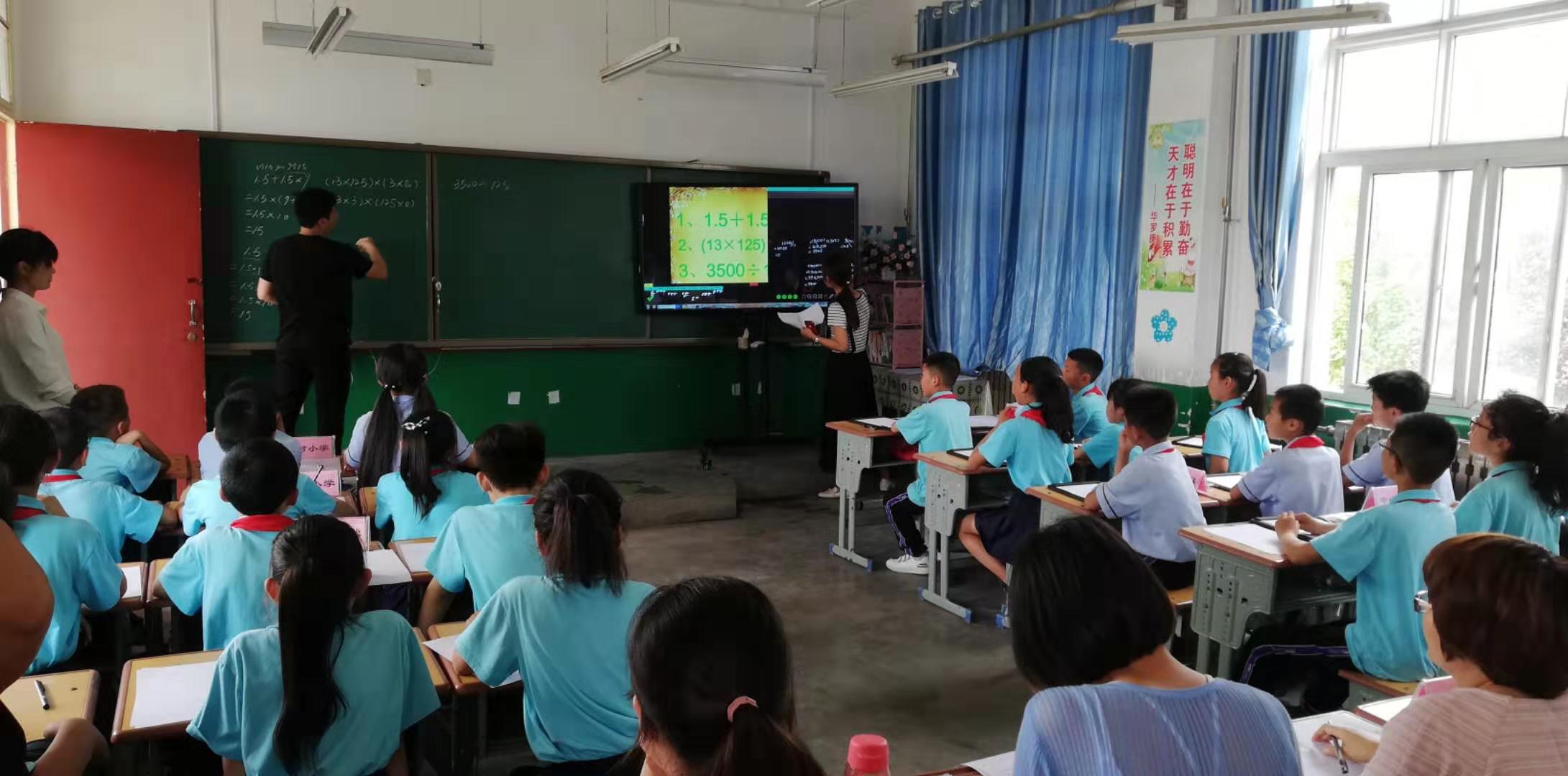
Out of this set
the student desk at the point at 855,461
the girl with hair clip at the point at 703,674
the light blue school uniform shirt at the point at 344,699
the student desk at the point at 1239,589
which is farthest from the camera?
the student desk at the point at 855,461

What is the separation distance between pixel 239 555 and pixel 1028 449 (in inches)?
117

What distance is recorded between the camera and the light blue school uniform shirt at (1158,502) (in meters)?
3.61

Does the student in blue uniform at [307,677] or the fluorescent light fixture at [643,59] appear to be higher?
the fluorescent light fixture at [643,59]

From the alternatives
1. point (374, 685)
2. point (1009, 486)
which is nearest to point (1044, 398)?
point (1009, 486)

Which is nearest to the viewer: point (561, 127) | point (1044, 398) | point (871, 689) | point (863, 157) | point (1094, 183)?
point (871, 689)

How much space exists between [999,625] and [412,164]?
4.37m

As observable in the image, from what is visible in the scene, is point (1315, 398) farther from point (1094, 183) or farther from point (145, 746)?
point (145, 746)

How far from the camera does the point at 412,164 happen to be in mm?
6363

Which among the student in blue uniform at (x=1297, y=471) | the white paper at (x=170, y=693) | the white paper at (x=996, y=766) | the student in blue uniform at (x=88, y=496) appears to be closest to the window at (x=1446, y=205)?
the student in blue uniform at (x=1297, y=471)

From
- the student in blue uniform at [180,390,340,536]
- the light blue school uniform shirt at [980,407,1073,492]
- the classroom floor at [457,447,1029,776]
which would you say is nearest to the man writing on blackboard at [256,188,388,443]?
the student in blue uniform at [180,390,340,536]

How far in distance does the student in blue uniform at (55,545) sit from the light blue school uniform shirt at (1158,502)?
298 cm

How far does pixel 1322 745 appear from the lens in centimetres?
184

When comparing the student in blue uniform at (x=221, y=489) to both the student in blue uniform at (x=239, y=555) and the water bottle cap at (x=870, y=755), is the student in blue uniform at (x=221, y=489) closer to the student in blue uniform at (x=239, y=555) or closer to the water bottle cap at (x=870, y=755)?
the student in blue uniform at (x=239, y=555)

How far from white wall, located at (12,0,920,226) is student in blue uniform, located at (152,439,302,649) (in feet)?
14.2
